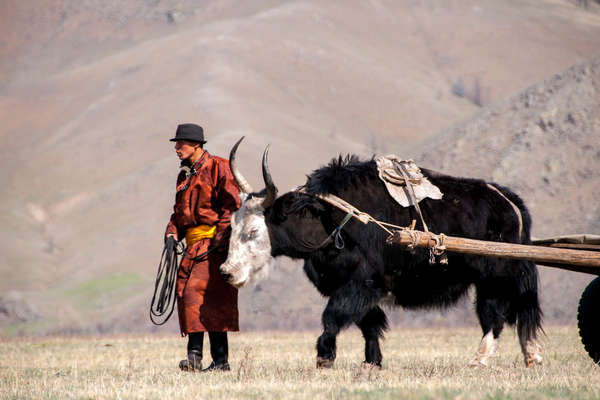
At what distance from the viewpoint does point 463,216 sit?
7859mm

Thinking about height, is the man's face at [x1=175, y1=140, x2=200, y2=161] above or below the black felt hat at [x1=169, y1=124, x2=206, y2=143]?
below

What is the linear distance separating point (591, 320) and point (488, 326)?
3.16ft

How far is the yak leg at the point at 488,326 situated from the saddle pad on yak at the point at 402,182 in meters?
1.20

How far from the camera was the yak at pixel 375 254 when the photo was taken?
23.7ft

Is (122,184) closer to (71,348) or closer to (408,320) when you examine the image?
(408,320)

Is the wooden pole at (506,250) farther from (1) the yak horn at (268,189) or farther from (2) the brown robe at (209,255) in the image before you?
(2) the brown robe at (209,255)

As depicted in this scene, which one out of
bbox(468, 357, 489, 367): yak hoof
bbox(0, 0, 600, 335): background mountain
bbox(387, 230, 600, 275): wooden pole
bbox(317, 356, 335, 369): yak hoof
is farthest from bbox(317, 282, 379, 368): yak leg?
bbox(0, 0, 600, 335): background mountain

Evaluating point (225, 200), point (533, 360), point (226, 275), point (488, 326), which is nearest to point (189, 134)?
point (225, 200)

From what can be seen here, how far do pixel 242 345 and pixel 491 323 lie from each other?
4.75m

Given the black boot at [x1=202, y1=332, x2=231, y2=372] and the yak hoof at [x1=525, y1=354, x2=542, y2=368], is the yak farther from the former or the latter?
the black boot at [x1=202, y1=332, x2=231, y2=372]

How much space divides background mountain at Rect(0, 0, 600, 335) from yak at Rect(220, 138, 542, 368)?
9.45 metres

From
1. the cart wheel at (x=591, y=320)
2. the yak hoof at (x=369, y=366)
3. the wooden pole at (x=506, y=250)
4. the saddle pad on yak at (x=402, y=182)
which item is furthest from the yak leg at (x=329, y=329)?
the cart wheel at (x=591, y=320)

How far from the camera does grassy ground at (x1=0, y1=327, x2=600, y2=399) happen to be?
18.4 ft

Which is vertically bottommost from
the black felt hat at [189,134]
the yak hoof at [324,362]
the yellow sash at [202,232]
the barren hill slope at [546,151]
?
the yak hoof at [324,362]
